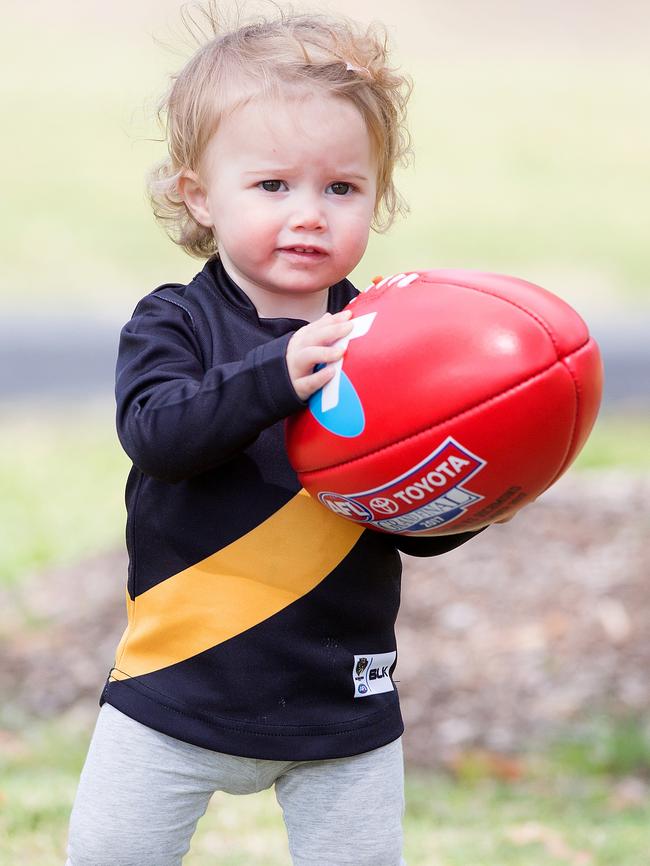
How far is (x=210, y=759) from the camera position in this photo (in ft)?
9.10

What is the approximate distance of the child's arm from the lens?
251 cm

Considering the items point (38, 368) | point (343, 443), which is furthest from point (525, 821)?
point (38, 368)

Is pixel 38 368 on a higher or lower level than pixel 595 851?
lower

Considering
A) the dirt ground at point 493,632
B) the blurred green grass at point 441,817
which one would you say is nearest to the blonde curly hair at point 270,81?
the blurred green grass at point 441,817

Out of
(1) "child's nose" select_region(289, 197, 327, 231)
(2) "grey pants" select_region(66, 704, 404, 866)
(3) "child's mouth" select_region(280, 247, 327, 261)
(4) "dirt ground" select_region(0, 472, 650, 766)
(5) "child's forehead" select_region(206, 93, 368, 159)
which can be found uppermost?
(5) "child's forehead" select_region(206, 93, 368, 159)

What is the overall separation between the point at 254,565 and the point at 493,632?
3.31 m

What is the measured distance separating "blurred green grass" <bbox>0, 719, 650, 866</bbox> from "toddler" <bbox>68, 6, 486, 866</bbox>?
1.32 m

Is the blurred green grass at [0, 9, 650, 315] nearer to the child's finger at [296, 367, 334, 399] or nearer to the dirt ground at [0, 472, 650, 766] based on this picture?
the dirt ground at [0, 472, 650, 766]

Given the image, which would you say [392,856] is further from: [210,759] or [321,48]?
[321,48]

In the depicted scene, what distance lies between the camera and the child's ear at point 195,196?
115 inches

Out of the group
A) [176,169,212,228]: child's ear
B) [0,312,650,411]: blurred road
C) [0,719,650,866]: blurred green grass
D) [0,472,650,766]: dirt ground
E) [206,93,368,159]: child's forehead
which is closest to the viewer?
[206,93,368,159]: child's forehead

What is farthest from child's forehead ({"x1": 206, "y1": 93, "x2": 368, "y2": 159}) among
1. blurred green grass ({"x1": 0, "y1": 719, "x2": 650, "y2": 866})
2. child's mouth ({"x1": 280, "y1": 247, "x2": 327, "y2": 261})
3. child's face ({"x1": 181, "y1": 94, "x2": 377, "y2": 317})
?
blurred green grass ({"x1": 0, "y1": 719, "x2": 650, "y2": 866})

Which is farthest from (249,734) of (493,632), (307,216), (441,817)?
(493,632)

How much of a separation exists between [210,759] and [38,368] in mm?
9401
